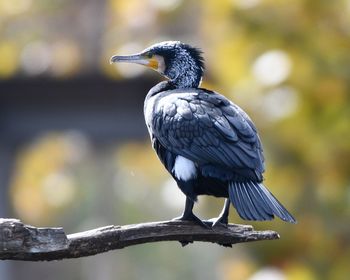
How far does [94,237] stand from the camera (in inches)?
211

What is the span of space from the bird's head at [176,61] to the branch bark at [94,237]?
85cm

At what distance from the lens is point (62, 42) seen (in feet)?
81.9

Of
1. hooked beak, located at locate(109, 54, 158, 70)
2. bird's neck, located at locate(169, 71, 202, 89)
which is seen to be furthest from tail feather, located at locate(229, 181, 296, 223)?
hooked beak, located at locate(109, 54, 158, 70)

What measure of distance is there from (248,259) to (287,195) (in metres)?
0.72

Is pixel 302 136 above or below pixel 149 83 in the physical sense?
below

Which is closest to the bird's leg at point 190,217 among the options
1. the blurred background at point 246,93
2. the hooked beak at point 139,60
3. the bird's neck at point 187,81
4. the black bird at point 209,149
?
the black bird at point 209,149

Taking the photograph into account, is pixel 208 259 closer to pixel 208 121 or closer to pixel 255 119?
pixel 255 119

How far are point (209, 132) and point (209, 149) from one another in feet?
0.29

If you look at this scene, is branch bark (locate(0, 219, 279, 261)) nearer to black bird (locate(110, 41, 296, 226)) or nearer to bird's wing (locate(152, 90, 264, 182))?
black bird (locate(110, 41, 296, 226))

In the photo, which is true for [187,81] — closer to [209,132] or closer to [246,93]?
[209,132]

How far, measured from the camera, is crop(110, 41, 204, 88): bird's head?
6309 mm

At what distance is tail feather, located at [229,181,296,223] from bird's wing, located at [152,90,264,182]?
100 millimetres

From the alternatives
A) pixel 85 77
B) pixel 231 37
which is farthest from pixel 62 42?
pixel 231 37

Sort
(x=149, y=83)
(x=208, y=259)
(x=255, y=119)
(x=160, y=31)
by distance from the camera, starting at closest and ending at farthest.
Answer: (x=255, y=119) < (x=149, y=83) < (x=160, y=31) < (x=208, y=259)
